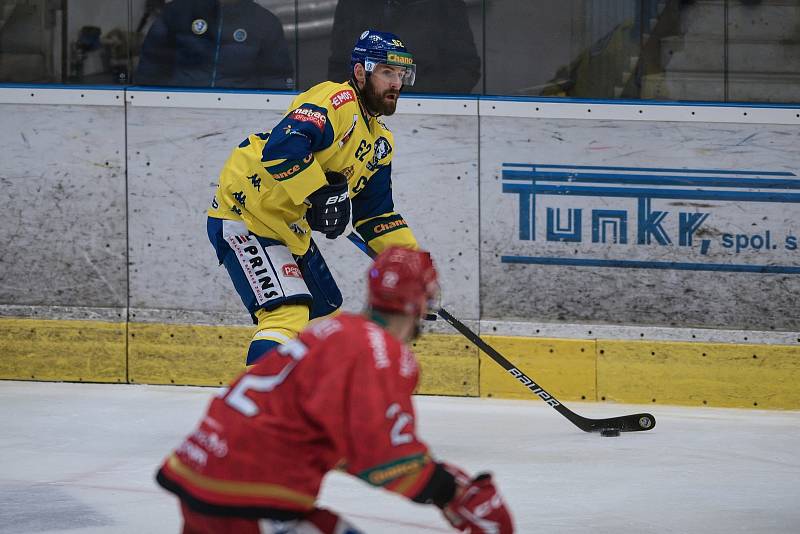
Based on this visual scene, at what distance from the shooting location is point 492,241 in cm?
570

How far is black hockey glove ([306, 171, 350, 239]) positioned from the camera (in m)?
4.23

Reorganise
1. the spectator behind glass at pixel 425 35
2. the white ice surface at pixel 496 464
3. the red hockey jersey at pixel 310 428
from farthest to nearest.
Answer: the spectator behind glass at pixel 425 35
the white ice surface at pixel 496 464
the red hockey jersey at pixel 310 428

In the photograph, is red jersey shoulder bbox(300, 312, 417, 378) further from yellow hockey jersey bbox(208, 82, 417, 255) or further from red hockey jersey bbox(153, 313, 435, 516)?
yellow hockey jersey bbox(208, 82, 417, 255)

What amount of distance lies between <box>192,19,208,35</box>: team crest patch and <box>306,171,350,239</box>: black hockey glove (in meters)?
1.90

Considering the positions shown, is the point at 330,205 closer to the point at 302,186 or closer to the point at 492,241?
the point at 302,186

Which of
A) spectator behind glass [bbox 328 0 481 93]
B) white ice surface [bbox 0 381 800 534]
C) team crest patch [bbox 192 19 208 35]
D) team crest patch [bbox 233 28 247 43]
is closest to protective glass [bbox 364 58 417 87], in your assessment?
white ice surface [bbox 0 381 800 534]

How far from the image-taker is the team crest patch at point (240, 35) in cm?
592

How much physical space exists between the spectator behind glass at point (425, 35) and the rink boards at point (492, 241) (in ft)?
0.52

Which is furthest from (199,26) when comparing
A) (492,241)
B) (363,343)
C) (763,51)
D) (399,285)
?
(363,343)

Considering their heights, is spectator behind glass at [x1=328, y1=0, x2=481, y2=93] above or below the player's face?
above

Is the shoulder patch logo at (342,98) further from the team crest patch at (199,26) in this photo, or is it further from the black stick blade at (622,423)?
the team crest patch at (199,26)

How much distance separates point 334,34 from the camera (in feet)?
19.2

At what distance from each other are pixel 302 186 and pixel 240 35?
6.62 ft

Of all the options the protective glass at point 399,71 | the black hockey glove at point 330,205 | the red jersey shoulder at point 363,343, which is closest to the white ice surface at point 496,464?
the black hockey glove at point 330,205
